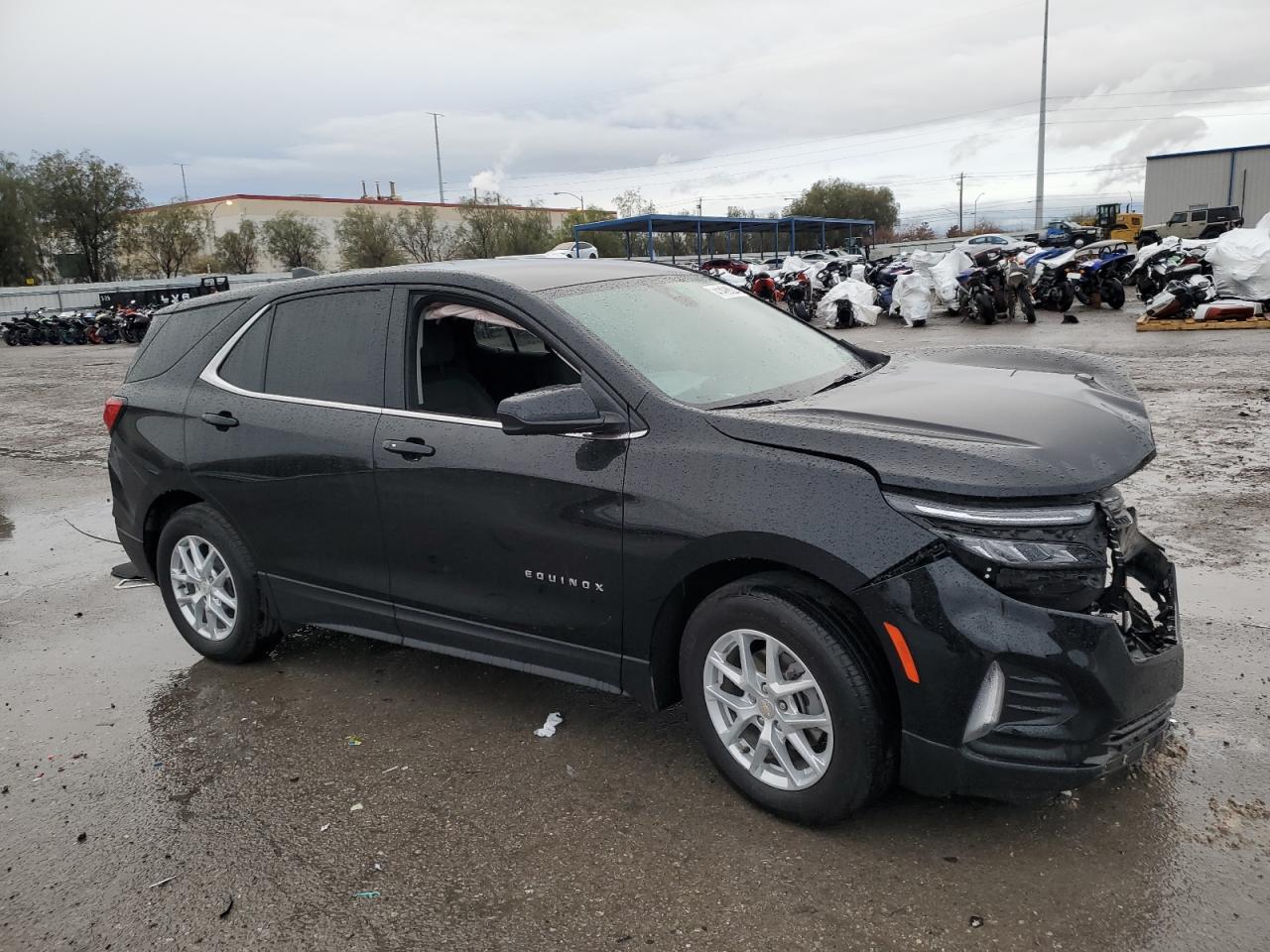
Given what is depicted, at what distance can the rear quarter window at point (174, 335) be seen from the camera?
4.76 meters

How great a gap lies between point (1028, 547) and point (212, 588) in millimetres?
3691

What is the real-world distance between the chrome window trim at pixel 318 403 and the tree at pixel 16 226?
69021 millimetres

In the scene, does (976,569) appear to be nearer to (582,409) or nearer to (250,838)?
(582,409)

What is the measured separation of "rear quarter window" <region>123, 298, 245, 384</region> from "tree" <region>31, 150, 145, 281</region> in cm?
6926

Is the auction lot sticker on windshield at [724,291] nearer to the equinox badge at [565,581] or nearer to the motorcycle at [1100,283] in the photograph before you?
the equinox badge at [565,581]

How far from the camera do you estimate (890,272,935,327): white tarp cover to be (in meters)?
21.7

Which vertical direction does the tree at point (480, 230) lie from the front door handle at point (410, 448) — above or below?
above

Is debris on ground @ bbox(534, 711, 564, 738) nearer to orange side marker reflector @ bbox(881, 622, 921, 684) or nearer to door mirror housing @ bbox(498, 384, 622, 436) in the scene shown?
door mirror housing @ bbox(498, 384, 622, 436)

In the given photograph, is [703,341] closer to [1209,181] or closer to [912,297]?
[912,297]

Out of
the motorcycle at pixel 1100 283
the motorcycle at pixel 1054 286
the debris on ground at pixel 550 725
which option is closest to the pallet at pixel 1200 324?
the motorcycle at pixel 1054 286

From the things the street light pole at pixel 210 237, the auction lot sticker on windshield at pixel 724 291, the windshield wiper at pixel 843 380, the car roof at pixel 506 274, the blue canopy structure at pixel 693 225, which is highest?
the street light pole at pixel 210 237

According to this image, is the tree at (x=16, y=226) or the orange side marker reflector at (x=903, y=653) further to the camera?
the tree at (x=16, y=226)

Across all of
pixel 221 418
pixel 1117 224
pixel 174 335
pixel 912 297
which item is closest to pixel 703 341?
pixel 221 418

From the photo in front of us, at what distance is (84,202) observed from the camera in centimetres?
6419
